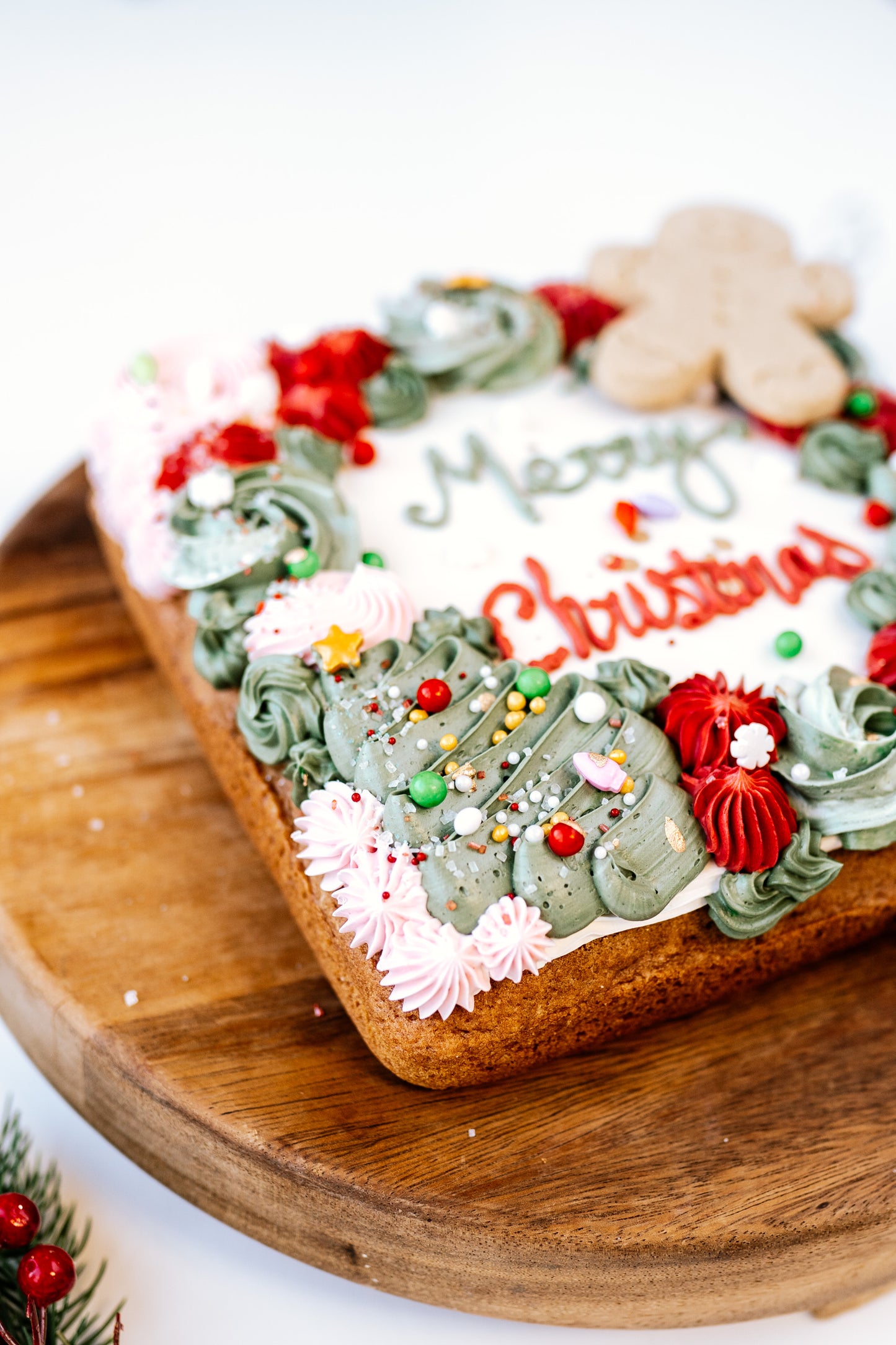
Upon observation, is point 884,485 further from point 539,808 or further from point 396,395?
point 539,808

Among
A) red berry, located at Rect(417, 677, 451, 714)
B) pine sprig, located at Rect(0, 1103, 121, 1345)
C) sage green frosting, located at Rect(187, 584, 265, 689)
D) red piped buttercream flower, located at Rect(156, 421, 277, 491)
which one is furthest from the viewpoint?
red piped buttercream flower, located at Rect(156, 421, 277, 491)

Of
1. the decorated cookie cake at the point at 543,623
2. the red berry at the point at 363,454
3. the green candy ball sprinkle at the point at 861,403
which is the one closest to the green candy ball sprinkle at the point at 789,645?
the decorated cookie cake at the point at 543,623

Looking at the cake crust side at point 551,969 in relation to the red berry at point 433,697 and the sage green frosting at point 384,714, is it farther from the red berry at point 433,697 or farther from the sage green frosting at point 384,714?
the red berry at point 433,697

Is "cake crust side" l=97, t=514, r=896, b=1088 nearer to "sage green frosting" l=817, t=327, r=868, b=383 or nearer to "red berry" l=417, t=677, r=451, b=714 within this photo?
"red berry" l=417, t=677, r=451, b=714

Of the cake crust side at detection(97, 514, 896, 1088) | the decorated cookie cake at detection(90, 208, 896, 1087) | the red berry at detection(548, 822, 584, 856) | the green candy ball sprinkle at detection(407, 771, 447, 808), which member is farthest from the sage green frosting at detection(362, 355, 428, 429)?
the red berry at detection(548, 822, 584, 856)

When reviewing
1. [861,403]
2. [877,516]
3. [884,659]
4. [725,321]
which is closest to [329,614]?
[884,659]

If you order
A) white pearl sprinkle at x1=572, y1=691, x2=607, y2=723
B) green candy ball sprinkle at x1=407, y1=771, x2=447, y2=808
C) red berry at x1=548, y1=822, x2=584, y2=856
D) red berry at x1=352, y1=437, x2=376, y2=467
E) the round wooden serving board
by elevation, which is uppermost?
red berry at x1=352, y1=437, x2=376, y2=467
